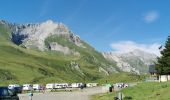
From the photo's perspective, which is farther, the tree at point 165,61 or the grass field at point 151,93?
the tree at point 165,61

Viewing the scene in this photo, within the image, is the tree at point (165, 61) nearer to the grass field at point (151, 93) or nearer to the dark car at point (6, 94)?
the grass field at point (151, 93)

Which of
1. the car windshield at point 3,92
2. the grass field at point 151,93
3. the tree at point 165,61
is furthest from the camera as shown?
the tree at point 165,61

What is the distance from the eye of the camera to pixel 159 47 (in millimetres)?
142625

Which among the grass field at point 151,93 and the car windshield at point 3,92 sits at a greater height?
the car windshield at point 3,92

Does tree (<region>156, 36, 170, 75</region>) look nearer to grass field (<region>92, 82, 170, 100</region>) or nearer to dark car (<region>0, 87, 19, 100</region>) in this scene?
grass field (<region>92, 82, 170, 100</region>)

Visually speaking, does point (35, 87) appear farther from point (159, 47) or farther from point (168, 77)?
point (168, 77)

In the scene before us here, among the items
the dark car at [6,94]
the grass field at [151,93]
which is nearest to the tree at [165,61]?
the grass field at [151,93]

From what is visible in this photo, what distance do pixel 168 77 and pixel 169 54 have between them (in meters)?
19.8

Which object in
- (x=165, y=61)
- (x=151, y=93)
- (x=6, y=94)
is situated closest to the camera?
(x=6, y=94)

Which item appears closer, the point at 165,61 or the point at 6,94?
the point at 6,94

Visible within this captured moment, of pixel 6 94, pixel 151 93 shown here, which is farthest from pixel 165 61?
pixel 6 94

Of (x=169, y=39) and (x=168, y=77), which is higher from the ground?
(x=169, y=39)

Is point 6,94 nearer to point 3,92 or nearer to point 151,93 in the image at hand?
point 3,92

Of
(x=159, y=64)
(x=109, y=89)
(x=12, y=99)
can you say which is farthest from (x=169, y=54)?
(x=12, y=99)
